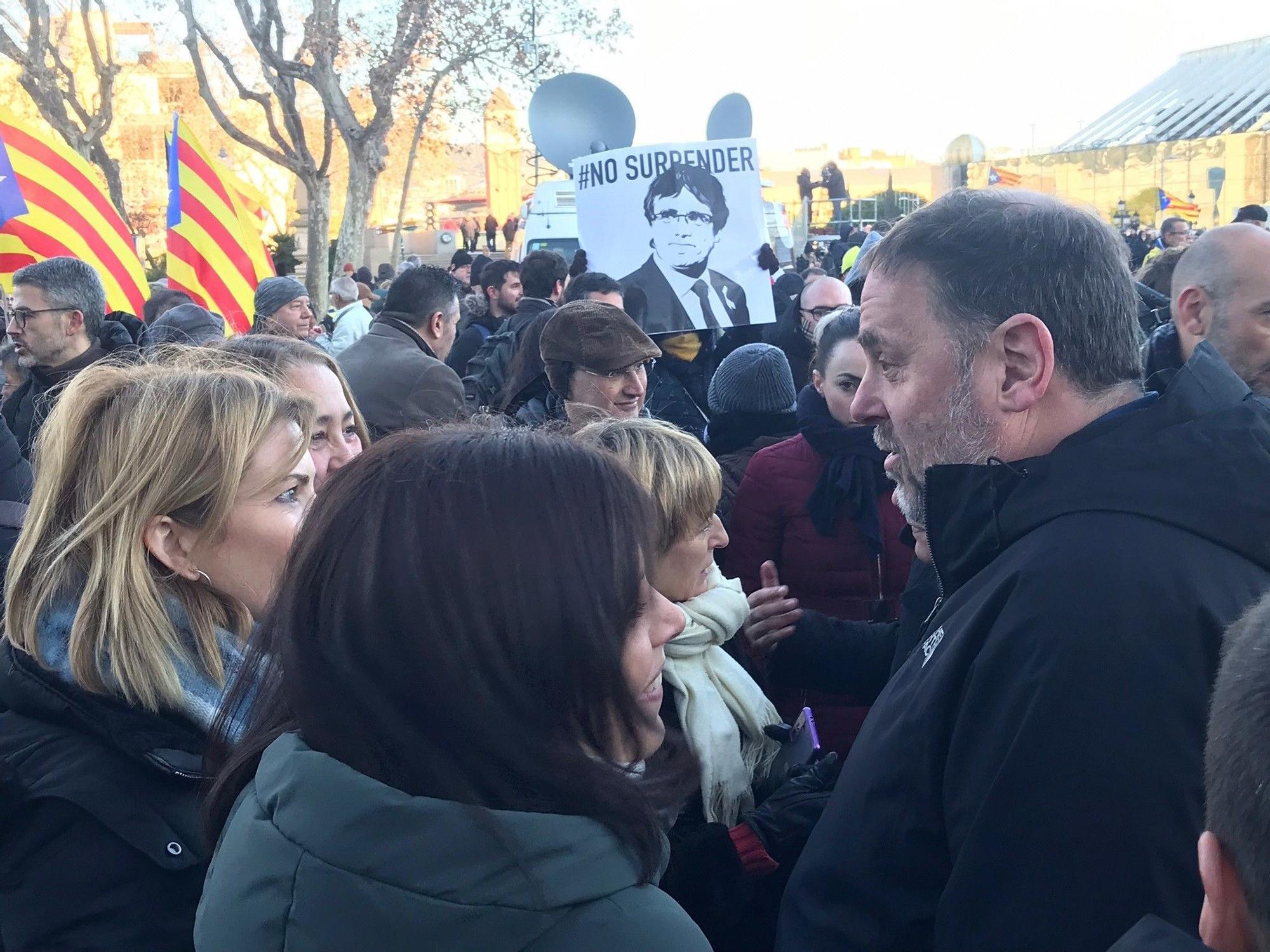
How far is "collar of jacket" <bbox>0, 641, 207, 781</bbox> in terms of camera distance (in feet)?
5.29

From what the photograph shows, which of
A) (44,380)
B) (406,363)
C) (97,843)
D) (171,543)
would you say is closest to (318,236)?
(44,380)

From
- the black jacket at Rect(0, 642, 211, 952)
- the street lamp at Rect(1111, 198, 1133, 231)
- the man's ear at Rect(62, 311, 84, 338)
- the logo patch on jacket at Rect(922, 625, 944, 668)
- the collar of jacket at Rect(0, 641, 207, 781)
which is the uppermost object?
the street lamp at Rect(1111, 198, 1133, 231)

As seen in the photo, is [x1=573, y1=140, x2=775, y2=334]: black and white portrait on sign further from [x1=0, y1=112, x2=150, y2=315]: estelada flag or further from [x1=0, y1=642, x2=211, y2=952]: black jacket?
[x1=0, y1=642, x2=211, y2=952]: black jacket

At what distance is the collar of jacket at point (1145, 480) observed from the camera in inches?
57.0

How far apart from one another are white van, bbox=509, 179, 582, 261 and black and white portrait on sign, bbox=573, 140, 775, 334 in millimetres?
4643

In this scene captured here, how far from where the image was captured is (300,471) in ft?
7.06

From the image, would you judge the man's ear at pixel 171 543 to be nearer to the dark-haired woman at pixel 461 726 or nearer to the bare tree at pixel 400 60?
the dark-haired woman at pixel 461 726

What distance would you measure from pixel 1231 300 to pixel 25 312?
477cm

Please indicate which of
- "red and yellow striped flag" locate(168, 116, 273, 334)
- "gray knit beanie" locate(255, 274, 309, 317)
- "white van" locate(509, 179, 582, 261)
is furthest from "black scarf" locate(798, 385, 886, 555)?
"white van" locate(509, 179, 582, 261)

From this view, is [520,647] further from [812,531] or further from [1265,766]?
[812,531]

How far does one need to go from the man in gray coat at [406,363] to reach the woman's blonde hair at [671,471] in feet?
5.69

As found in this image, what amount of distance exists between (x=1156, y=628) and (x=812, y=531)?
205cm

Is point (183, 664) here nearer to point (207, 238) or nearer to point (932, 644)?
point (932, 644)

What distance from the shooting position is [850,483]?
3.35 meters
